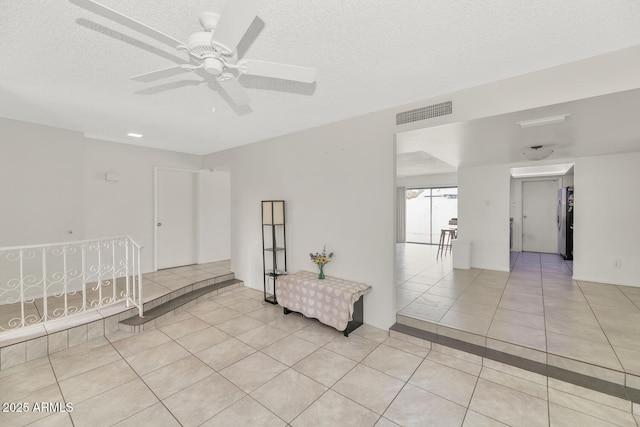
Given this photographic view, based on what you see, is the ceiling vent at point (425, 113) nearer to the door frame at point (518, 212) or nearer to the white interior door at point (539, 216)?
the door frame at point (518, 212)

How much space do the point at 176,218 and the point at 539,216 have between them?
382 inches

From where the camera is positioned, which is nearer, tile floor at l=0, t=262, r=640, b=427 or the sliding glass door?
tile floor at l=0, t=262, r=640, b=427

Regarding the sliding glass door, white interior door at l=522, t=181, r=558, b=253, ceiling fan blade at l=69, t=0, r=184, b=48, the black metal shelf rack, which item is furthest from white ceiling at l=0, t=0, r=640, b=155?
the sliding glass door

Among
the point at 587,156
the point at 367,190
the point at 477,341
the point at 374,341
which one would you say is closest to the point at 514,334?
the point at 477,341

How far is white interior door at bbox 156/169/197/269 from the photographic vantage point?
548 cm

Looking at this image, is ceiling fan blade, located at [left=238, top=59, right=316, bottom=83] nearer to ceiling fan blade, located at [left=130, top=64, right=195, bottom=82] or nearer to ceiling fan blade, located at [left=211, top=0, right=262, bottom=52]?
ceiling fan blade, located at [left=211, top=0, right=262, bottom=52]

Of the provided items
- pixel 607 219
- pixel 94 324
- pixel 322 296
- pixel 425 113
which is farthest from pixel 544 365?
pixel 94 324

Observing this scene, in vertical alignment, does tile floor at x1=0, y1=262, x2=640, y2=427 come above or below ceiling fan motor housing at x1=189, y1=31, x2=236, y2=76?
below

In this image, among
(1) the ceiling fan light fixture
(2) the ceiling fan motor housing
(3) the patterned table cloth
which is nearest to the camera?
(2) the ceiling fan motor housing

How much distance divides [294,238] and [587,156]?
5.42m

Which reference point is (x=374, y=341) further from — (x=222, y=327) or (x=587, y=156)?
(x=587, y=156)

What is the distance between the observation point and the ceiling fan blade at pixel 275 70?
1646mm

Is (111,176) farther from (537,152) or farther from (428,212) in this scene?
(428,212)

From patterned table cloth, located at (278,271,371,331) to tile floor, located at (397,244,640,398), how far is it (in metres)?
0.78
